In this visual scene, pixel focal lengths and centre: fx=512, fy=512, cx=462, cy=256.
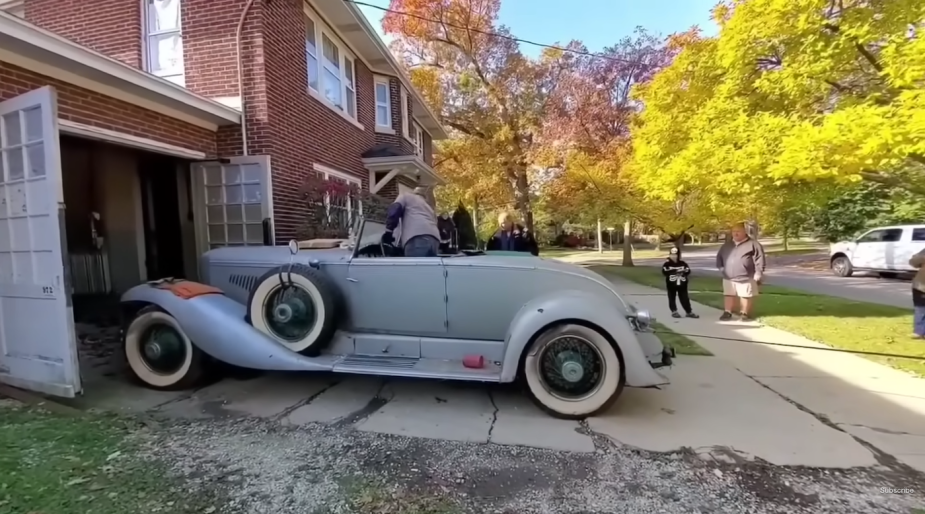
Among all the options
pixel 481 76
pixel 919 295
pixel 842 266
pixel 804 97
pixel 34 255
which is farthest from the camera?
pixel 481 76

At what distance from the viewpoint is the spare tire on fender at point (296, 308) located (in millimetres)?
4270

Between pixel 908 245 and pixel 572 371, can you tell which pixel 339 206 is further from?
pixel 908 245

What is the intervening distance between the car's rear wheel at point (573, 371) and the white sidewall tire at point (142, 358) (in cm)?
300

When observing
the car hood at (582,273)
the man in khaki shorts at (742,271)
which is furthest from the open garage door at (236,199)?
the man in khaki shorts at (742,271)

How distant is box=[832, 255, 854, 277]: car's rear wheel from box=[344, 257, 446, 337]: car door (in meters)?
17.8

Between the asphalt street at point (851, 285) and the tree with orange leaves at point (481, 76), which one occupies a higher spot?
the tree with orange leaves at point (481, 76)

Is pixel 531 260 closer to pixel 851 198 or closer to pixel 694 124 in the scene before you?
pixel 694 124

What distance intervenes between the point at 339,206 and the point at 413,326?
5014 millimetres

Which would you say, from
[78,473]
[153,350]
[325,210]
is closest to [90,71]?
[153,350]

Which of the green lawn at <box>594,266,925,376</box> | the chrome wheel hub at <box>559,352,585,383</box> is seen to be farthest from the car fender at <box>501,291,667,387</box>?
the green lawn at <box>594,266,925,376</box>

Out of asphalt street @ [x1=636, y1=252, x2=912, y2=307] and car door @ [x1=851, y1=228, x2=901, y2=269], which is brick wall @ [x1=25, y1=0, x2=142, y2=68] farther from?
car door @ [x1=851, y1=228, x2=901, y2=269]

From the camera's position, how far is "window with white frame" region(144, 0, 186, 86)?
786 centimetres

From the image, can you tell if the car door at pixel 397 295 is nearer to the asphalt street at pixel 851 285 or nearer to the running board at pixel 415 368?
the running board at pixel 415 368

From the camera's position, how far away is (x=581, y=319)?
12.4 feet
